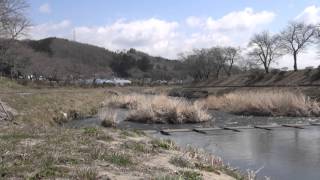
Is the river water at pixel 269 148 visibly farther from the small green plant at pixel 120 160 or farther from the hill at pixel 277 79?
the hill at pixel 277 79

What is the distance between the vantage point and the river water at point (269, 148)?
44.4 ft

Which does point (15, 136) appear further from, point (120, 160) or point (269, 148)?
point (269, 148)

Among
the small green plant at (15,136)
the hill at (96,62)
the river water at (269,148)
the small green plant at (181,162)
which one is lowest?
the river water at (269,148)

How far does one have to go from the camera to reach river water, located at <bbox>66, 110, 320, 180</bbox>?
1354 centimetres

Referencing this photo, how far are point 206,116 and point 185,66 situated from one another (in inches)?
4050

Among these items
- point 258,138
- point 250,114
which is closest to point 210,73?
point 250,114

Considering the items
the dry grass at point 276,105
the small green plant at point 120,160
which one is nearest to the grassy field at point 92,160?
the small green plant at point 120,160

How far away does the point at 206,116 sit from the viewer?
3203cm

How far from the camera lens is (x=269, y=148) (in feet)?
59.7

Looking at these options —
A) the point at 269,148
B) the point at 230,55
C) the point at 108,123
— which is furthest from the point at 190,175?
the point at 230,55

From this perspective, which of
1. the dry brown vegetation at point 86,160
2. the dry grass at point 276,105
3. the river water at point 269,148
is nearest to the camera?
the dry brown vegetation at point 86,160

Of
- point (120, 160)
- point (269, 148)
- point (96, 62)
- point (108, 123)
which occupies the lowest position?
point (269, 148)

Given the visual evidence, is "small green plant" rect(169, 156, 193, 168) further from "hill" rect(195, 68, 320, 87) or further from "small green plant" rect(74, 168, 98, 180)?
"hill" rect(195, 68, 320, 87)

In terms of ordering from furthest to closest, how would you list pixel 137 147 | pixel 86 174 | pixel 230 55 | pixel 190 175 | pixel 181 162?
1. pixel 230 55
2. pixel 137 147
3. pixel 181 162
4. pixel 190 175
5. pixel 86 174
